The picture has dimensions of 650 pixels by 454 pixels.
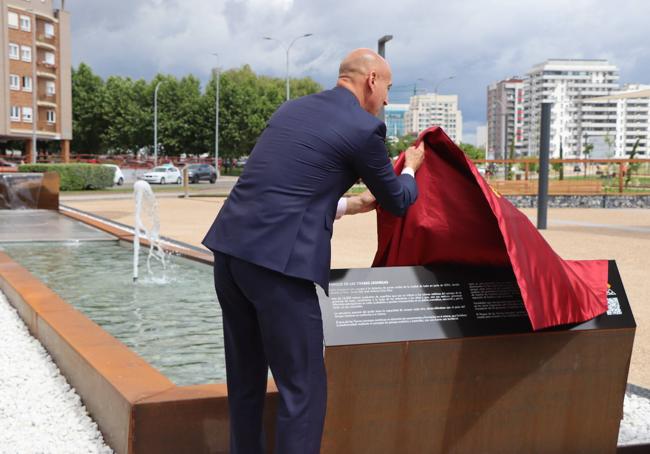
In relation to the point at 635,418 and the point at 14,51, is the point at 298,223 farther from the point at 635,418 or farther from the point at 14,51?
the point at 14,51

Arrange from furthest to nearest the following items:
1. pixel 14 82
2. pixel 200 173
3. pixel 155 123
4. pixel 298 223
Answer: pixel 155 123 → pixel 14 82 → pixel 200 173 → pixel 298 223

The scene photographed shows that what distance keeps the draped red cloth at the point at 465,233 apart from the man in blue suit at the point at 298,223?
430 millimetres

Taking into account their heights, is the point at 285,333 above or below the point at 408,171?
below

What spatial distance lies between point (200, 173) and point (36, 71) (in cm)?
2043

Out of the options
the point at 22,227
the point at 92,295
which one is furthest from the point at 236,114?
the point at 92,295

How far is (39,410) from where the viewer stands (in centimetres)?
401

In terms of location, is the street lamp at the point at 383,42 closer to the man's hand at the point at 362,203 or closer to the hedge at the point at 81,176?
the man's hand at the point at 362,203

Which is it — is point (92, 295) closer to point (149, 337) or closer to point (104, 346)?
point (149, 337)

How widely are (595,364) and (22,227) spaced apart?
13.2 meters

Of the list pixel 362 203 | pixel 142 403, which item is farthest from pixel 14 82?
pixel 362 203

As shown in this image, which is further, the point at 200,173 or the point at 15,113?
the point at 15,113

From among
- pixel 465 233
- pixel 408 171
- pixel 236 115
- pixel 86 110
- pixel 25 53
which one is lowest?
pixel 465 233

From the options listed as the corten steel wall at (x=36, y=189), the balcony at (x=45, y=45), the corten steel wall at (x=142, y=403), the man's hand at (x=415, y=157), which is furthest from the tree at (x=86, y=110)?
the man's hand at (x=415, y=157)

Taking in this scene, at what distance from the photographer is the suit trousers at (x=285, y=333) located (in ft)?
8.32
